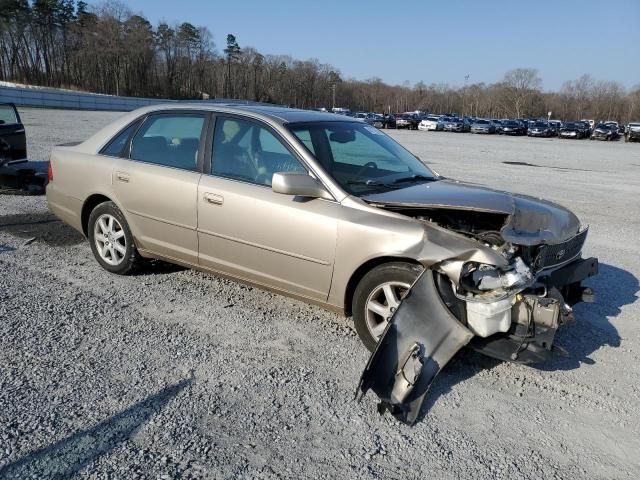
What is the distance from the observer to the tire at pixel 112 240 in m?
5.06

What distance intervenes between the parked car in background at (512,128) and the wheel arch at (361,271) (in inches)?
1994

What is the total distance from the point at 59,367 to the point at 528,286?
9.95 ft

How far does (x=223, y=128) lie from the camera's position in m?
4.53

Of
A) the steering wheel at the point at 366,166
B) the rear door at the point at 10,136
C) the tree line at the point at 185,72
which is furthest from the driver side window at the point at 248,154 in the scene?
the tree line at the point at 185,72

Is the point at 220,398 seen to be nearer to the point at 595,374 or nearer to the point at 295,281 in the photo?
the point at 295,281

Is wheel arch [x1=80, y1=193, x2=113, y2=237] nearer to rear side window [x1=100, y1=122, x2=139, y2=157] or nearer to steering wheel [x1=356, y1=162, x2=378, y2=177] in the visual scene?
rear side window [x1=100, y1=122, x2=139, y2=157]

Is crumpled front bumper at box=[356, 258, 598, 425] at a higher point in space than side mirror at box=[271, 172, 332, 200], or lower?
lower

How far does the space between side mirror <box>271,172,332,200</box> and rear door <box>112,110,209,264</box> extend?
102cm

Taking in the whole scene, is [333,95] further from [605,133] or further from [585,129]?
[605,133]

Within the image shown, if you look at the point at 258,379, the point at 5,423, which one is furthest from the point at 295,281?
the point at 5,423

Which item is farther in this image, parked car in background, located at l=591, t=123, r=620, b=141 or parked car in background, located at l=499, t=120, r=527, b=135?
parked car in background, located at l=499, t=120, r=527, b=135

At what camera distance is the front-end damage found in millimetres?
3168

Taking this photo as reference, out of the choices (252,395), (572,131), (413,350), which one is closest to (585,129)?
(572,131)

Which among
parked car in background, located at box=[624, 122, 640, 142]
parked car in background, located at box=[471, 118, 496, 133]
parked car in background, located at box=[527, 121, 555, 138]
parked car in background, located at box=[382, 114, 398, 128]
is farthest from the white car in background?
parked car in background, located at box=[624, 122, 640, 142]
